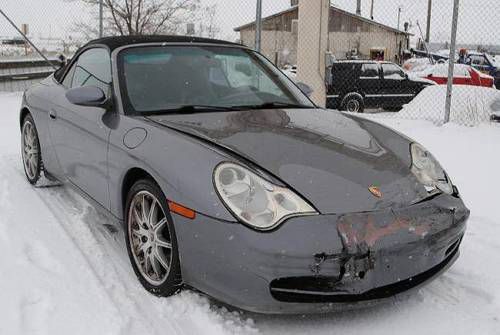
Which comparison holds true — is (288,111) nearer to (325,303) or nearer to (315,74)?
(325,303)

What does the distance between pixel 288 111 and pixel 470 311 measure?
1.57m

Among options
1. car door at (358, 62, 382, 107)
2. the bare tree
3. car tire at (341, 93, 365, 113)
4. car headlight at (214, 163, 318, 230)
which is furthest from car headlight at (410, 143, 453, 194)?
car door at (358, 62, 382, 107)

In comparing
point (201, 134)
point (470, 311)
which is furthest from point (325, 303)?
point (201, 134)

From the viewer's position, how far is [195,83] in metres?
3.47

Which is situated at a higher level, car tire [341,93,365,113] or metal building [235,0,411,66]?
metal building [235,0,411,66]

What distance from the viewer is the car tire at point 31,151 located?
4570mm

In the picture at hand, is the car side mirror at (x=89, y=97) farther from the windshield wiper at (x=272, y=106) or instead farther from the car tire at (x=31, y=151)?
the car tire at (x=31, y=151)

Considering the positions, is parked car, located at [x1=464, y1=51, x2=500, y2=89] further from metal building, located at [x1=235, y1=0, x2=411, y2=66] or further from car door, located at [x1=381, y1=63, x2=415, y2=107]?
metal building, located at [x1=235, y1=0, x2=411, y2=66]

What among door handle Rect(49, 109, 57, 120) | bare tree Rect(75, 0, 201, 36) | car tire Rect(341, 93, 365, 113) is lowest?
car tire Rect(341, 93, 365, 113)

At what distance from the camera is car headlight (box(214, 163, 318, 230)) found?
90.5 inches

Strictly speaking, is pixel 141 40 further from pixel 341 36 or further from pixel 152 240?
pixel 341 36

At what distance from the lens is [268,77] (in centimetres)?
396

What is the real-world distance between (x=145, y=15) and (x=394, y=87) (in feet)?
21.2

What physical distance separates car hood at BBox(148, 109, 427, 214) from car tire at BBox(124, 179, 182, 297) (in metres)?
0.39
